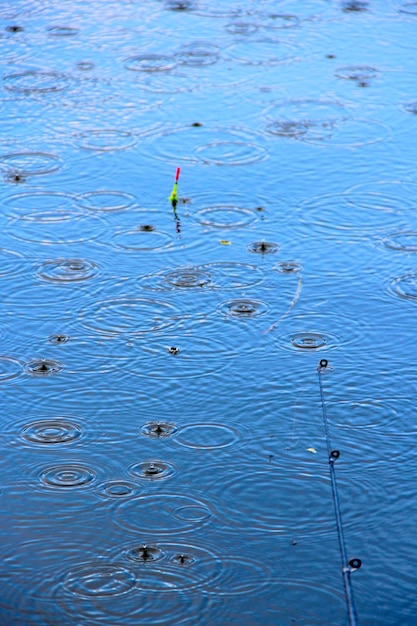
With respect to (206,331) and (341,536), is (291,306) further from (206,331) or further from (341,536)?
(341,536)

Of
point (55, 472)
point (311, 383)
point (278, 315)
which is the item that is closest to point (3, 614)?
point (55, 472)

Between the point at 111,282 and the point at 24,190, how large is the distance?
1.28 metres

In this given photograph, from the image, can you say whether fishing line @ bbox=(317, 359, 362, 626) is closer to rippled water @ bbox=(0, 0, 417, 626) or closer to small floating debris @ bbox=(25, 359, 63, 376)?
rippled water @ bbox=(0, 0, 417, 626)

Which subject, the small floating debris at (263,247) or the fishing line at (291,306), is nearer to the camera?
the fishing line at (291,306)

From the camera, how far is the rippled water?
3850mm

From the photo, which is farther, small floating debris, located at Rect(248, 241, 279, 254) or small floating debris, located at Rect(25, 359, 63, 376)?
small floating debris, located at Rect(248, 241, 279, 254)

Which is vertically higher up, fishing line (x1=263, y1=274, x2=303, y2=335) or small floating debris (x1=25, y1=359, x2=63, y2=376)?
fishing line (x1=263, y1=274, x2=303, y2=335)

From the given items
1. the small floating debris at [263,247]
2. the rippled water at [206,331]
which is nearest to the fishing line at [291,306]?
the rippled water at [206,331]

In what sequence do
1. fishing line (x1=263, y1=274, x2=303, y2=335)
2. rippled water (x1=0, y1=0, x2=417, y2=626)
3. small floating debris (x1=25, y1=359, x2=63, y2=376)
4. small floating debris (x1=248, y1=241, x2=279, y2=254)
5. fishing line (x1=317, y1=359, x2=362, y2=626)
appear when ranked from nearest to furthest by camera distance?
fishing line (x1=317, y1=359, x2=362, y2=626) → rippled water (x1=0, y1=0, x2=417, y2=626) → small floating debris (x1=25, y1=359, x2=63, y2=376) → fishing line (x1=263, y1=274, x2=303, y2=335) → small floating debris (x1=248, y1=241, x2=279, y2=254)

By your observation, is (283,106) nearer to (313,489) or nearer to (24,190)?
(24,190)

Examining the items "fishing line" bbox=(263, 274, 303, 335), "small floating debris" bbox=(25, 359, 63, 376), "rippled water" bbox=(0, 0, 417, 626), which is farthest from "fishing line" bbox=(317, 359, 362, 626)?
"small floating debris" bbox=(25, 359, 63, 376)

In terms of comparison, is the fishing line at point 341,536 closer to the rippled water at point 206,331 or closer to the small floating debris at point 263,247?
the rippled water at point 206,331

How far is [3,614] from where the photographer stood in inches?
144

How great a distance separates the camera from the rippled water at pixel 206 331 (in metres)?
3.85
